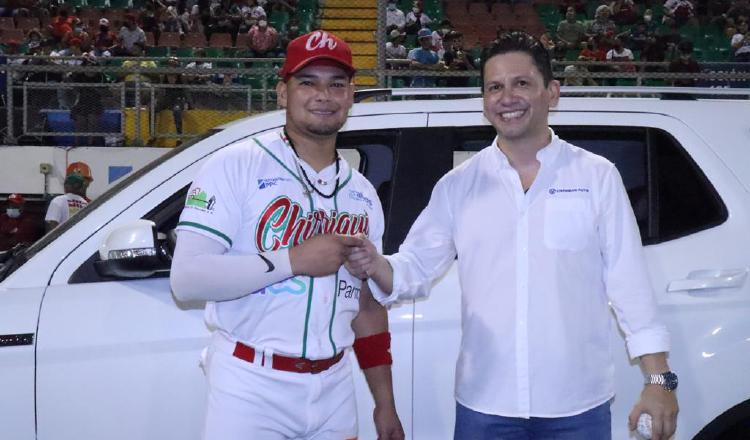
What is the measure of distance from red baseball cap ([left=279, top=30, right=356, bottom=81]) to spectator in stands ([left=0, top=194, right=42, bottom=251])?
309 inches

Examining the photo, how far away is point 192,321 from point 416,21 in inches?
644

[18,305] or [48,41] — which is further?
[48,41]

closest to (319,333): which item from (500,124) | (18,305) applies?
(500,124)

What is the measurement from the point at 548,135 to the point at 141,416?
1781 millimetres

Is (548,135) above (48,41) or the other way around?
above

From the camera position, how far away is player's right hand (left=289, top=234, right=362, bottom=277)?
2736 mm

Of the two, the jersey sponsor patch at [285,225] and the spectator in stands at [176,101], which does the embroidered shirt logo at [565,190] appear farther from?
the spectator in stands at [176,101]

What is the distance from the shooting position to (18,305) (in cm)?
368

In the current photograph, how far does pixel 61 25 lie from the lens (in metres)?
18.4

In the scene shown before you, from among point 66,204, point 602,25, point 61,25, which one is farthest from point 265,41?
point 66,204

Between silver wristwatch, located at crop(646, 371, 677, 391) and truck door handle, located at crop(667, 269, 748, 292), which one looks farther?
truck door handle, located at crop(667, 269, 748, 292)

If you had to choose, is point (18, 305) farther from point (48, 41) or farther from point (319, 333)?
point (48, 41)

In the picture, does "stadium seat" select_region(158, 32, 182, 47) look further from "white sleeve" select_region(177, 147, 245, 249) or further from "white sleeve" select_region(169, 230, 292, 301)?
"white sleeve" select_region(169, 230, 292, 301)

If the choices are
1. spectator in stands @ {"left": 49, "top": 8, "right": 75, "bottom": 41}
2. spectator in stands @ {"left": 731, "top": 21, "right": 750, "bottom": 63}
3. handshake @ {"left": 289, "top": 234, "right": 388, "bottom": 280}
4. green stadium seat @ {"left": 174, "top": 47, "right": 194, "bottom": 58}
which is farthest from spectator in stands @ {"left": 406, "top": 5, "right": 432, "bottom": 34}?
handshake @ {"left": 289, "top": 234, "right": 388, "bottom": 280}
